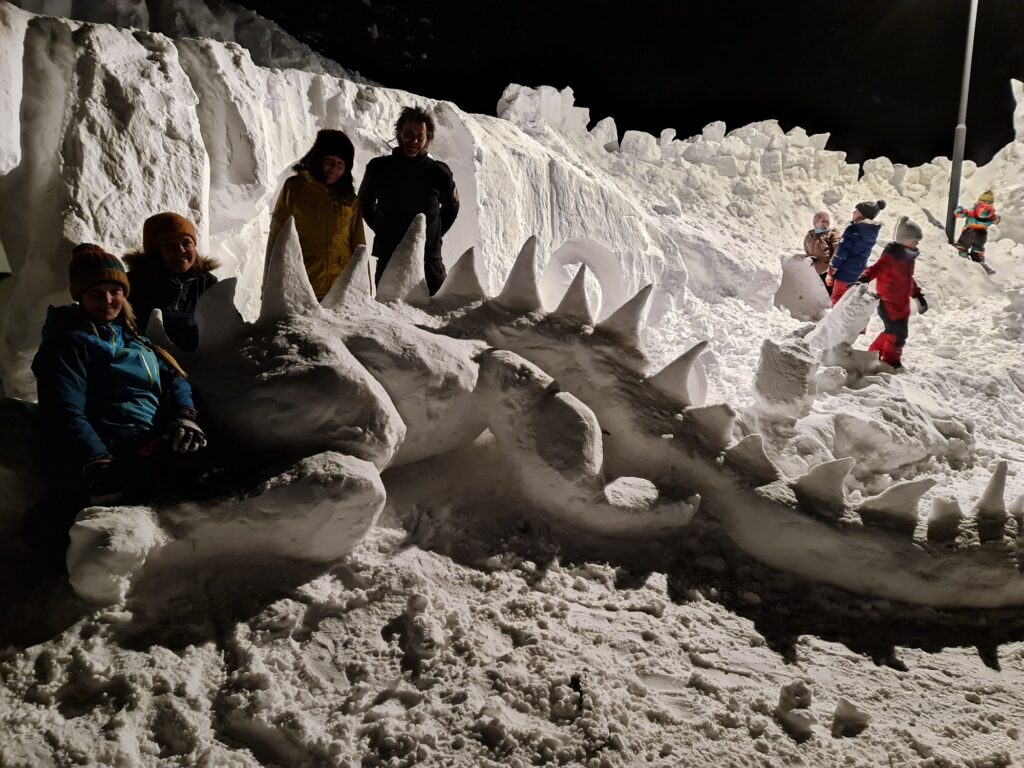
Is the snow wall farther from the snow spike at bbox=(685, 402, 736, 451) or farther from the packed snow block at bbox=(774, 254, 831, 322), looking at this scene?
the snow spike at bbox=(685, 402, 736, 451)

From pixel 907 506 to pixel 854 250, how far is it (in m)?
4.06

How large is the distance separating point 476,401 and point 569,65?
4.69m

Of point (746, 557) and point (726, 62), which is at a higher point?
point (726, 62)

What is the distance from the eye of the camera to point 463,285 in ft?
7.70

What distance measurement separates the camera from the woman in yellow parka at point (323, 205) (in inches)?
95.6

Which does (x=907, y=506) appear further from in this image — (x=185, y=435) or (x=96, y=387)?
(x=96, y=387)

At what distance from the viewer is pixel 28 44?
240 cm

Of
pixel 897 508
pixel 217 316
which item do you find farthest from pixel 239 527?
pixel 897 508

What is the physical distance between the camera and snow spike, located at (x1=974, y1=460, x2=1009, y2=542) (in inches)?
76.4

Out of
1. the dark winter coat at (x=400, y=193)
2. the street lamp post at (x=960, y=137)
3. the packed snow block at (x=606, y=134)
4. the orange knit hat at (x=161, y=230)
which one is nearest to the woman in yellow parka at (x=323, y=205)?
the dark winter coat at (x=400, y=193)

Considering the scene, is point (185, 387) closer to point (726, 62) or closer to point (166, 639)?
point (166, 639)

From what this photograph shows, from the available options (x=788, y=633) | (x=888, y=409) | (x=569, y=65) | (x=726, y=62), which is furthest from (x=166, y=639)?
(x=726, y=62)

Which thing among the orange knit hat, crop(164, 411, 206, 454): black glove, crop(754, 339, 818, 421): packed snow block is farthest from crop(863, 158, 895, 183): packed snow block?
crop(164, 411, 206, 454): black glove

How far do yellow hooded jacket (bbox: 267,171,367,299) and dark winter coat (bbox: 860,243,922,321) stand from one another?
347 centimetres
